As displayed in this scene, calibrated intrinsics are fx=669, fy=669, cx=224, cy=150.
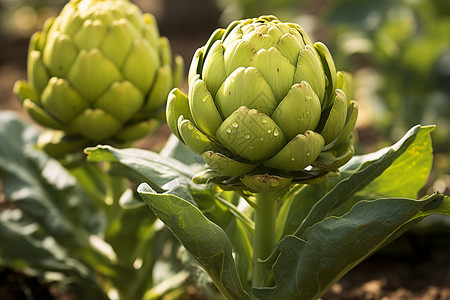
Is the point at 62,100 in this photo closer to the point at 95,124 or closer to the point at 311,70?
the point at 95,124

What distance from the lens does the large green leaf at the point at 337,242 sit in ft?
3.15

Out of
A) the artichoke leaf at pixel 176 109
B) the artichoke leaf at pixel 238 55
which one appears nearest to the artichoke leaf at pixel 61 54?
the artichoke leaf at pixel 176 109

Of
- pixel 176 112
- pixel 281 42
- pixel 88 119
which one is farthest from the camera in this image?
pixel 88 119

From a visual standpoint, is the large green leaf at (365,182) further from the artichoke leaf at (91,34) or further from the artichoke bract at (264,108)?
the artichoke leaf at (91,34)

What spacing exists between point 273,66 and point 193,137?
0.51 ft

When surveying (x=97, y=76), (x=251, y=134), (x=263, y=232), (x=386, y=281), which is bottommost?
(x=386, y=281)

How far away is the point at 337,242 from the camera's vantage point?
3.19 feet

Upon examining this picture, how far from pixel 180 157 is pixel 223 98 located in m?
0.46

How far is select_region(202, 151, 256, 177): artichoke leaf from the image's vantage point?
936mm

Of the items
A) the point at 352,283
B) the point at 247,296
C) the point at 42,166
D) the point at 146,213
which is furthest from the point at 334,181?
the point at 42,166

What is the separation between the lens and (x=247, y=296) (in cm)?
107

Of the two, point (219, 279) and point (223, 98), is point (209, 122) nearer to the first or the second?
point (223, 98)

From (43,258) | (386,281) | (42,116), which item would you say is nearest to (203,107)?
(42,116)

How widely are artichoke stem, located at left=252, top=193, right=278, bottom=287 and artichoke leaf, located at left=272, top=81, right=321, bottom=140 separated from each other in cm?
16
